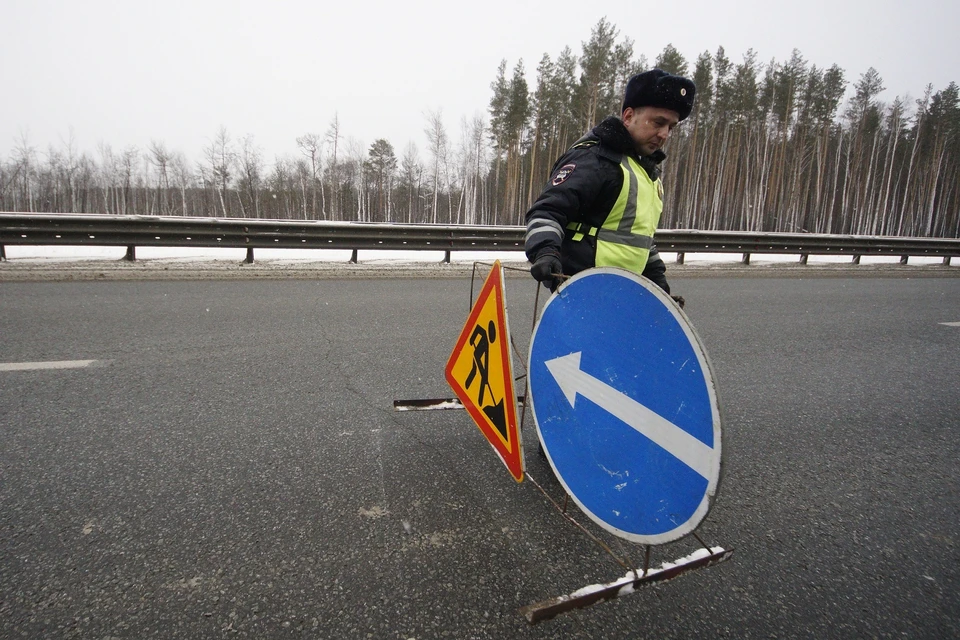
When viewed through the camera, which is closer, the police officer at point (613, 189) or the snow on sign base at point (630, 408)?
the snow on sign base at point (630, 408)

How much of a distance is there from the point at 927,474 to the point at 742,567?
1.65m

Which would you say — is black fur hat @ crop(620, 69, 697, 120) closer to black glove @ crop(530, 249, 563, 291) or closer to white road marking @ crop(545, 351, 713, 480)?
black glove @ crop(530, 249, 563, 291)

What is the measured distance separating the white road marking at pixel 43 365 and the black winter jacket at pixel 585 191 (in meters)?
3.91

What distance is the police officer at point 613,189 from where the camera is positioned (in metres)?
2.10

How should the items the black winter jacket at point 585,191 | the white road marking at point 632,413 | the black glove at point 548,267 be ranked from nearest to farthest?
the white road marking at point 632,413
the black glove at point 548,267
the black winter jacket at point 585,191

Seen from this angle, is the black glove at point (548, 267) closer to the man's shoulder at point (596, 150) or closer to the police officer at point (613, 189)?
the police officer at point (613, 189)

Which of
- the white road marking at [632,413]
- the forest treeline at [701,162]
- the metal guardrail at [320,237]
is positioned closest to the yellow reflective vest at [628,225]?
the white road marking at [632,413]

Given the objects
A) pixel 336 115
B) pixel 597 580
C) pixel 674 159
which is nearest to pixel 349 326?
pixel 597 580

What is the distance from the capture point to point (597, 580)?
5.83ft

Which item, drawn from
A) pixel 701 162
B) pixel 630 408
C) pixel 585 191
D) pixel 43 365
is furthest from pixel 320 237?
pixel 701 162

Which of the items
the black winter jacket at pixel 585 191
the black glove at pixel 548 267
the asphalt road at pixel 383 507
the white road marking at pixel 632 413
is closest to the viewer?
the white road marking at pixel 632 413

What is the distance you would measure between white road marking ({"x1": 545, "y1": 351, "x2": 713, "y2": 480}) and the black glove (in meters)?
0.37

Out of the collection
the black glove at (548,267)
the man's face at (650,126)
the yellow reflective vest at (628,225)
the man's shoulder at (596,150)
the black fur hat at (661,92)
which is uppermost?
the black fur hat at (661,92)

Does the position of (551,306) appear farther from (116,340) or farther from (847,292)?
(847,292)
